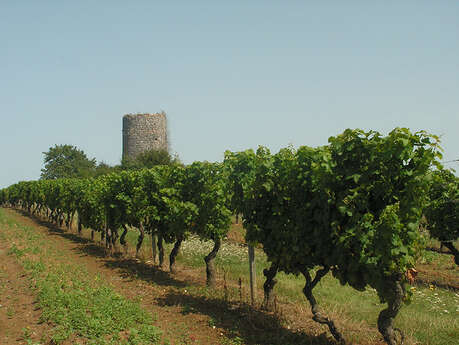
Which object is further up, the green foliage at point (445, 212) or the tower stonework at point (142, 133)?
the tower stonework at point (142, 133)

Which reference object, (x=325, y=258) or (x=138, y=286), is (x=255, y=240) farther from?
(x=138, y=286)

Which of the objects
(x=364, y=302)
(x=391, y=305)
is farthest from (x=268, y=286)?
(x=364, y=302)

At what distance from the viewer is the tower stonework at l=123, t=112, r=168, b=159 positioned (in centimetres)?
5538

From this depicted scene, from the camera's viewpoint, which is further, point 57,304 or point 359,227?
point 57,304

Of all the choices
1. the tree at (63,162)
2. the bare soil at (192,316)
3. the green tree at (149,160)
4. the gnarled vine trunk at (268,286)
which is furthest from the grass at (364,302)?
the tree at (63,162)

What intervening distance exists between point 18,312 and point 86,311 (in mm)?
1879

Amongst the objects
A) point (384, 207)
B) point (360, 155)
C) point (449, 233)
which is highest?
point (360, 155)

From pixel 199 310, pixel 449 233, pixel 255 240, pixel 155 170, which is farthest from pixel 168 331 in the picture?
pixel 449 233

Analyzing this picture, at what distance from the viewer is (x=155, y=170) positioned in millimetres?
15688

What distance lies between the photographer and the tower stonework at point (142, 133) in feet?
182

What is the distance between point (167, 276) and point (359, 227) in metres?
8.82

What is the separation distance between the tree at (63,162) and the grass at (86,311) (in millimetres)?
77912

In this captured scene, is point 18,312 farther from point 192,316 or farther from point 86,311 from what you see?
point 192,316

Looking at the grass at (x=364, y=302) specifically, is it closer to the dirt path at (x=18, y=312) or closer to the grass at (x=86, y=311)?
the grass at (x=86, y=311)
